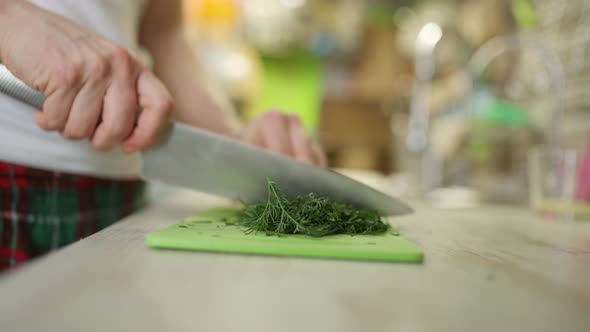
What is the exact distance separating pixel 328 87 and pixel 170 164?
13.8 ft

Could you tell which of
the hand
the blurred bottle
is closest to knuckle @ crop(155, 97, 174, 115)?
the hand

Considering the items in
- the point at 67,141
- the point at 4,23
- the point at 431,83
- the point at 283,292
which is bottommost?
the point at 283,292

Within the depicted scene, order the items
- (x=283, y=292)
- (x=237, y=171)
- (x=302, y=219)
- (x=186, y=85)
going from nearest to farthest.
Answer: (x=283, y=292)
(x=302, y=219)
(x=237, y=171)
(x=186, y=85)

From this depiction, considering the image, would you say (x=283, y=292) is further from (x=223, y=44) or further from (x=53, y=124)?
(x=223, y=44)

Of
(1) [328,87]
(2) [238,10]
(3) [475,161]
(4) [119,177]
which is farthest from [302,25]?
(4) [119,177]

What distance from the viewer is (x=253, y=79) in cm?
399

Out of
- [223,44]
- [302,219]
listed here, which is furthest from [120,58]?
[223,44]

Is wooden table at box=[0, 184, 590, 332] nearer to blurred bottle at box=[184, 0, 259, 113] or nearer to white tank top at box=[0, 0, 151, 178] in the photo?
white tank top at box=[0, 0, 151, 178]

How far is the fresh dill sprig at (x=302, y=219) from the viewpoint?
18.8 inches

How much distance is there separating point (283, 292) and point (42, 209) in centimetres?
49

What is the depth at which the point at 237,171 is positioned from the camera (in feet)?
2.08

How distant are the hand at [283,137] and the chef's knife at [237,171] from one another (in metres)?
0.10

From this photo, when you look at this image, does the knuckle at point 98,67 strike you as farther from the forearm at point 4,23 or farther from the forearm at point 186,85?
the forearm at point 186,85

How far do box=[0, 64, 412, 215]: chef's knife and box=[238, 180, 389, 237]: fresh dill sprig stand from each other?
8 cm
